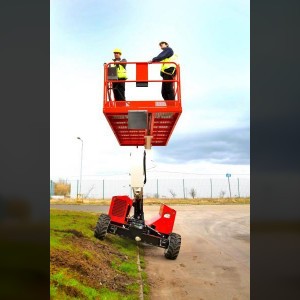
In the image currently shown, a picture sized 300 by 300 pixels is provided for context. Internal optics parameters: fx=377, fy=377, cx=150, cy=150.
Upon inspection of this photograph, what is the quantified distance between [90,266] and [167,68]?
15.3ft

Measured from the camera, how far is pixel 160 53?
28.5 ft

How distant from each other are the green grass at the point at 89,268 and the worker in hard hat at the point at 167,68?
3958 mm

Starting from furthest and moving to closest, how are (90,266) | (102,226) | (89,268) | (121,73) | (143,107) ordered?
1. (102,226)
2. (121,73)
3. (143,107)
4. (90,266)
5. (89,268)

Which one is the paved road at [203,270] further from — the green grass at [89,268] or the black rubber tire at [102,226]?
the black rubber tire at [102,226]

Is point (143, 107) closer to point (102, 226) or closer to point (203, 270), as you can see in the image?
point (102, 226)

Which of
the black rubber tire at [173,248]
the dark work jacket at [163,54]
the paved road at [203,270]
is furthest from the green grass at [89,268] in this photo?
the dark work jacket at [163,54]

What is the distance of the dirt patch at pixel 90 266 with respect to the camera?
6.71m

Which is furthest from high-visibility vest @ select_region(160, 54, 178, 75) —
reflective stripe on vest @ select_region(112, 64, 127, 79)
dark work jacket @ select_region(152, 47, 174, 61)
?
reflective stripe on vest @ select_region(112, 64, 127, 79)

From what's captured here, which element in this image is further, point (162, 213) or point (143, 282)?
point (162, 213)

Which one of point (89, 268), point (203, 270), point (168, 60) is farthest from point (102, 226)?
point (168, 60)

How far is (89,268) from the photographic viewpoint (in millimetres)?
7168
